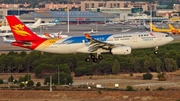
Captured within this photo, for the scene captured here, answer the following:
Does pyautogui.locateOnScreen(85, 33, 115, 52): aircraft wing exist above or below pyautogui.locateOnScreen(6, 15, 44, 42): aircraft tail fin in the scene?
below

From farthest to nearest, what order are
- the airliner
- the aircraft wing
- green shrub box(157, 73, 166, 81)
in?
green shrub box(157, 73, 166, 81) → the airliner → the aircraft wing

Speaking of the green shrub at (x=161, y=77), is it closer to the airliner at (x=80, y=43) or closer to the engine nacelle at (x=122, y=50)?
the airliner at (x=80, y=43)

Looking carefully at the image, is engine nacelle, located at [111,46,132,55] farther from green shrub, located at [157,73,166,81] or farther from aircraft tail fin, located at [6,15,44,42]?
green shrub, located at [157,73,166,81]

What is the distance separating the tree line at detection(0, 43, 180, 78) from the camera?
115062 millimetres

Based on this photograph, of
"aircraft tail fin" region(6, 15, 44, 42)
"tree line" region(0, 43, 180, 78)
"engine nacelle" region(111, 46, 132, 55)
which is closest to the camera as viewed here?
"engine nacelle" region(111, 46, 132, 55)

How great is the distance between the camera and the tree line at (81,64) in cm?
11506

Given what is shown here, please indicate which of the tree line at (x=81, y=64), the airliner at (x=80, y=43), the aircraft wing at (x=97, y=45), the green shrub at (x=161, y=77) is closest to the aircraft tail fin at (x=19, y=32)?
the airliner at (x=80, y=43)

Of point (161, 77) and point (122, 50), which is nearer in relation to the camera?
point (122, 50)

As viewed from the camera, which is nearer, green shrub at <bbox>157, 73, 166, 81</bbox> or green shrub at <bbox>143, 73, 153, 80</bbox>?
green shrub at <bbox>157, 73, 166, 81</bbox>

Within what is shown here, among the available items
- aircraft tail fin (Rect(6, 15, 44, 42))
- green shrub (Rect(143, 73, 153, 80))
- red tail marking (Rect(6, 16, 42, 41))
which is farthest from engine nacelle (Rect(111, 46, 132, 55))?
green shrub (Rect(143, 73, 153, 80))

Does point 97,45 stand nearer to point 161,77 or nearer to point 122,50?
point 122,50

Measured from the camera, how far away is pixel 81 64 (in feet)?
385

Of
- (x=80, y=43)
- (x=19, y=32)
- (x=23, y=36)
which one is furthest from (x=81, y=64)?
(x=19, y=32)

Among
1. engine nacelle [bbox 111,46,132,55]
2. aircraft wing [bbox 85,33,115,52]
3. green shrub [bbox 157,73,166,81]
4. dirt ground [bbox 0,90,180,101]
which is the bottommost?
green shrub [bbox 157,73,166,81]
